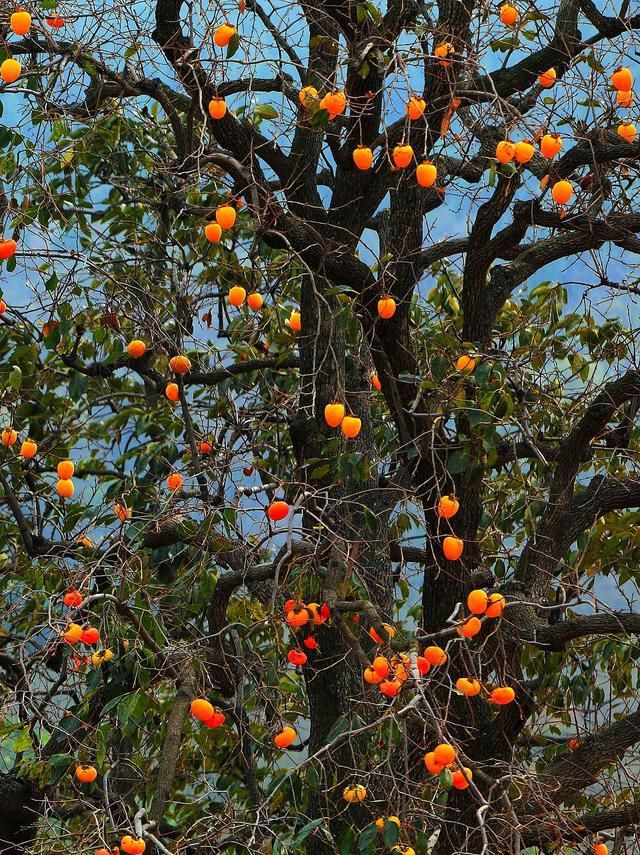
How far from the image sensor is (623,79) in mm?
3045

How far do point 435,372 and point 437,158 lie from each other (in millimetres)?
739

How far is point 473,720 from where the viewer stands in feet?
11.7

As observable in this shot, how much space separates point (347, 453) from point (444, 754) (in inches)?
42.5

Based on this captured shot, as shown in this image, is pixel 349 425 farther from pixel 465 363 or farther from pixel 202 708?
pixel 202 708

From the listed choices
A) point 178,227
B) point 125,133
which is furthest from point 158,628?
point 125,133

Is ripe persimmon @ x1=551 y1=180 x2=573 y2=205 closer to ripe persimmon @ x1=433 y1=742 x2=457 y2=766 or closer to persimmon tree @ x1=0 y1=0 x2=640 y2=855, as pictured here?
persimmon tree @ x1=0 y1=0 x2=640 y2=855

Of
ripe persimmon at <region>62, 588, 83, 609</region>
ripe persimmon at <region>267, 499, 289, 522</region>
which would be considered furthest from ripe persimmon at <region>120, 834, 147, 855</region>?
ripe persimmon at <region>267, 499, 289, 522</region>

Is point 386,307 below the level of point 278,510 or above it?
above

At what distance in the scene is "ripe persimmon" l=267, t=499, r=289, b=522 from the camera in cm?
267

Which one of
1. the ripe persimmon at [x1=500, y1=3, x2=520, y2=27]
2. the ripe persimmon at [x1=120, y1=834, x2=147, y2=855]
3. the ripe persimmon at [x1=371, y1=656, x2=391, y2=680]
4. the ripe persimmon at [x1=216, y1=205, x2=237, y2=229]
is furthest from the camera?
the ripe persimmon at [x1=500, y1=3, x2=520, y2=27]

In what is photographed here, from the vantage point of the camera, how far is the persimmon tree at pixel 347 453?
2.86 m

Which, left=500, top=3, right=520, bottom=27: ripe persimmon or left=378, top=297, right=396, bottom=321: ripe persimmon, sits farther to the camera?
left=500, top=3, right=520, bottom=27: ripe persimmon

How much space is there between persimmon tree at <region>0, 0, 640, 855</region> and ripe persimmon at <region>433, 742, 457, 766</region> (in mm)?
123

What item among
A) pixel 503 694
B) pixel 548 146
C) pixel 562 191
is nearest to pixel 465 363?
pixel 562 191
